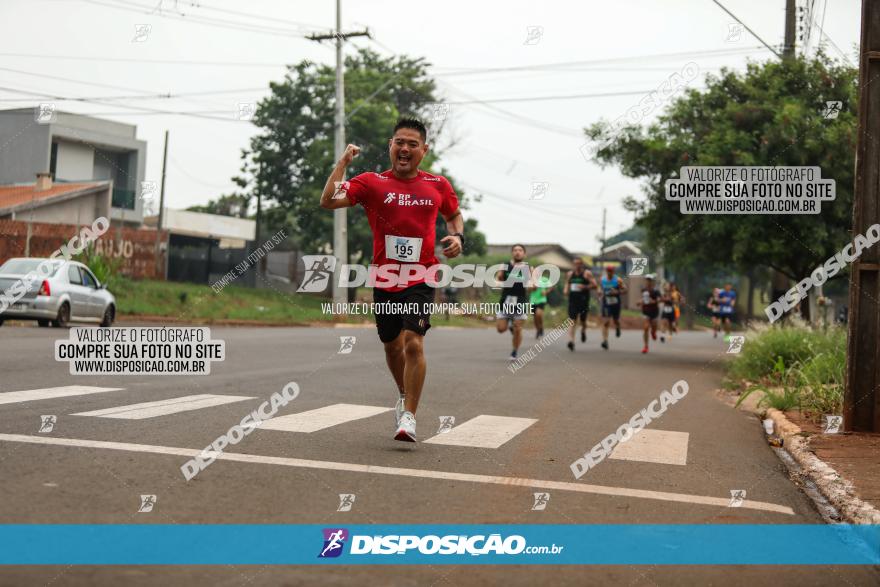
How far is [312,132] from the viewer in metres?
47.6

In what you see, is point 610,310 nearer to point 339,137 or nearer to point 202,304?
point 339,137

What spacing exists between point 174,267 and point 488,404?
32.7 m

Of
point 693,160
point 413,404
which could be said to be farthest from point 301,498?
point 693,160

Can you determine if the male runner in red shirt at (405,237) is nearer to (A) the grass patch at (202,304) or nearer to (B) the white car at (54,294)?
(B) the white car at (54,294)

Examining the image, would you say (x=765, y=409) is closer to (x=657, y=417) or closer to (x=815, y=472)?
(x=657, y=417)

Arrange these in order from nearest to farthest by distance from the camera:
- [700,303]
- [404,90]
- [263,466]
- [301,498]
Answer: [301,498] → [263,466] → [404,90] → [700,303]

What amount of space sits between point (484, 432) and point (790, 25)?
637 inches

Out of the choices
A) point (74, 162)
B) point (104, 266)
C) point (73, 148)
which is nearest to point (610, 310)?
point (104, 266)

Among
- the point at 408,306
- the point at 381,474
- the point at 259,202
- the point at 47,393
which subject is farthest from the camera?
the point at 259,202

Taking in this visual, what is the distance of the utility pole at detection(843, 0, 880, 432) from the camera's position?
322 inches

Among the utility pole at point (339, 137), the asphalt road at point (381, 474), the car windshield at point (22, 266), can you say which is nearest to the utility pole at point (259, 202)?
the utility pole at point (339, 137)

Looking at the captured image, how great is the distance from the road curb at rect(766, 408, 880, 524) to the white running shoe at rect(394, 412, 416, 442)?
2708 mm

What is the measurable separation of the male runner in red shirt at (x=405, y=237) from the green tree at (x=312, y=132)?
1408 inches

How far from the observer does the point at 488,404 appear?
398 inches
